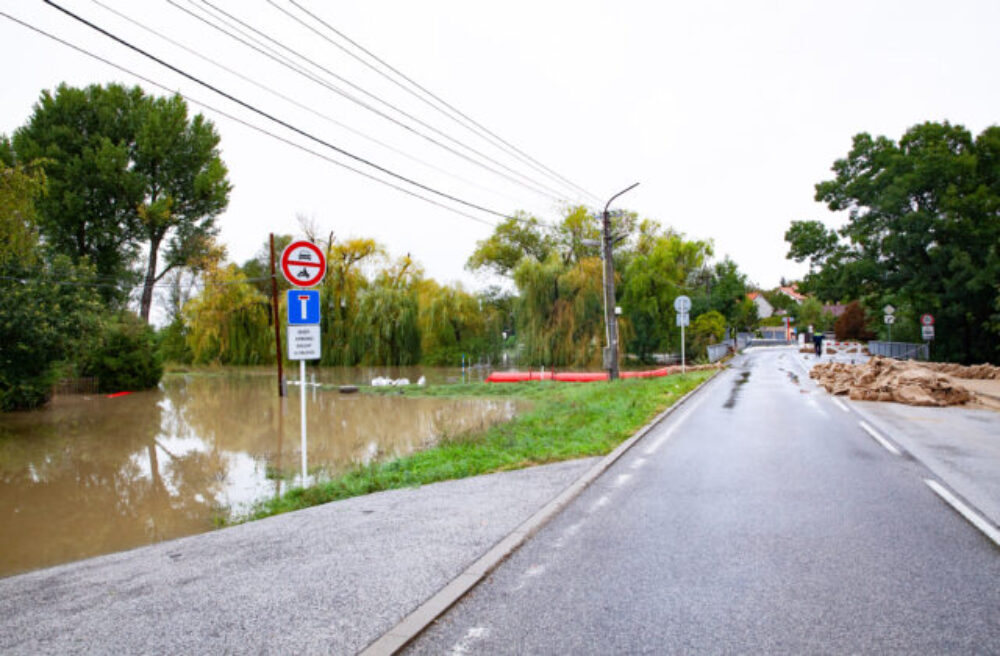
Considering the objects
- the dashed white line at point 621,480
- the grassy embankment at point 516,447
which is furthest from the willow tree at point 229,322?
the dashed white line at point 621,480

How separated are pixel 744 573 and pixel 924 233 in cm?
3146

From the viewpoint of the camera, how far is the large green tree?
27188mm

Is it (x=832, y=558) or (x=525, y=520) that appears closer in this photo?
(x=832, y=558)

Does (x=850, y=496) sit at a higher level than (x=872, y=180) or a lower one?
lower

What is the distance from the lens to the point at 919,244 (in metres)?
28.8

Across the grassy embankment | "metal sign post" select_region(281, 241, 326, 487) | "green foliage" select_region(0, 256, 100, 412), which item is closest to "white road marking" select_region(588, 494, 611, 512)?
the grassy embankment

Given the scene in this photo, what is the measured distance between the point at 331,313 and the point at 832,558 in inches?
1446

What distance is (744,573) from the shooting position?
409 cm

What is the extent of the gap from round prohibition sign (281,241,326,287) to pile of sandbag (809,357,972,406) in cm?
1417

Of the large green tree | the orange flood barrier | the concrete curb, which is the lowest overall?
the concrete curb

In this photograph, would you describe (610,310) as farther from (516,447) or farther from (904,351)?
(904,351)

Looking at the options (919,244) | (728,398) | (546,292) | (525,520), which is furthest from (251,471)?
(919,244)

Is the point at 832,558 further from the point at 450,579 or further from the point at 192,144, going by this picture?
the point at 192,144

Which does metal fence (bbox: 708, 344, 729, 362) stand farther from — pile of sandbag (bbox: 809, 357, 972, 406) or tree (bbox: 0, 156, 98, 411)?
tree (bbox: 0, 156, 98, 411)
